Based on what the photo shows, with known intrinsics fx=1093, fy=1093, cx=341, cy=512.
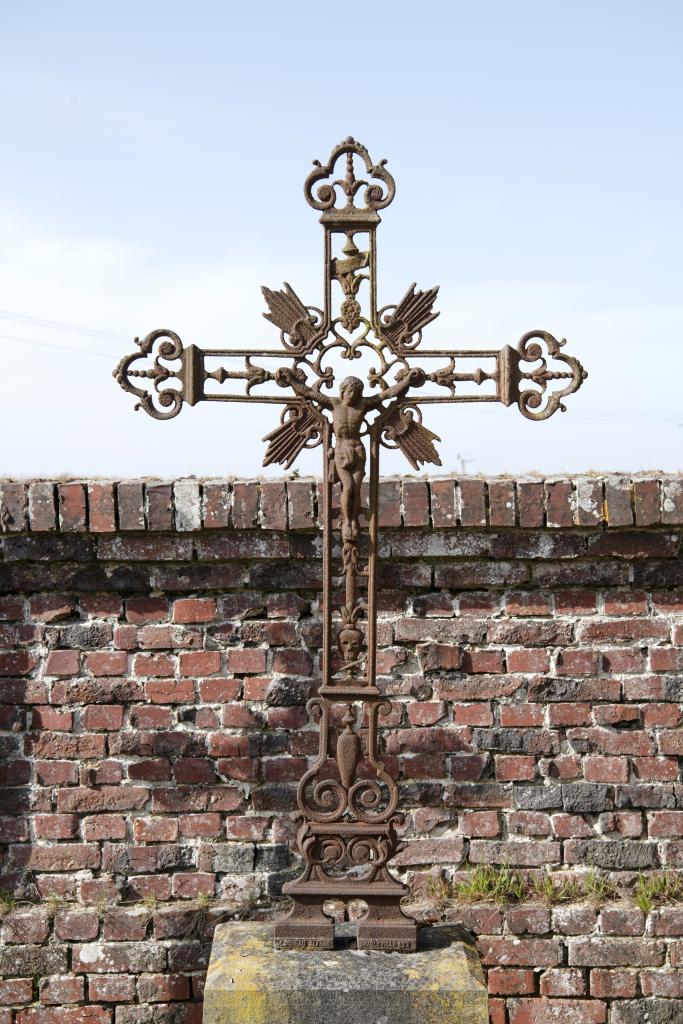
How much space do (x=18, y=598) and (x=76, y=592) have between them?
8.2 inches

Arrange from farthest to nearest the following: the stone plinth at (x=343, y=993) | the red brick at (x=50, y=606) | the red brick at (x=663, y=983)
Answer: the red brick at (x=50, y=606) → the red brick at (x=663, y=983) → the stone plinth at (x=343, y=993)

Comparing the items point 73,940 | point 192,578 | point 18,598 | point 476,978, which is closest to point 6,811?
point 73,940

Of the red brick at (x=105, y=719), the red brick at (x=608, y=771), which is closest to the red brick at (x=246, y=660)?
the red brick at (x=105, y=719)

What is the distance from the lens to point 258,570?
150 inches

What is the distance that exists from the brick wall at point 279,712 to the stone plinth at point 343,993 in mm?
786

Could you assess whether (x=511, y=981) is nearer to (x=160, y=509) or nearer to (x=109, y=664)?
(x=109, y=664)

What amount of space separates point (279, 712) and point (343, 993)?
113 centimetres

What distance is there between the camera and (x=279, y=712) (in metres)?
3.78

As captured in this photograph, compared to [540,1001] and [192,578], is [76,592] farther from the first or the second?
[540,1001]

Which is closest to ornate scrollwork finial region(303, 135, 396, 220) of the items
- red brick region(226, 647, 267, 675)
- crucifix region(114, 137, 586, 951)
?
crucifix region(114, 137, 586, 951)

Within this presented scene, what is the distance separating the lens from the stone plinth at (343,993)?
2824mm

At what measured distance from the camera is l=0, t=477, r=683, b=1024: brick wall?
3.69m

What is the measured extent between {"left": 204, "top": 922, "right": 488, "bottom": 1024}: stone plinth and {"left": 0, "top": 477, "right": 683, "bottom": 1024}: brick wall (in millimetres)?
786

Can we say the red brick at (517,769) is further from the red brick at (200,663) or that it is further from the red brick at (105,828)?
the red brick at (105,828)
